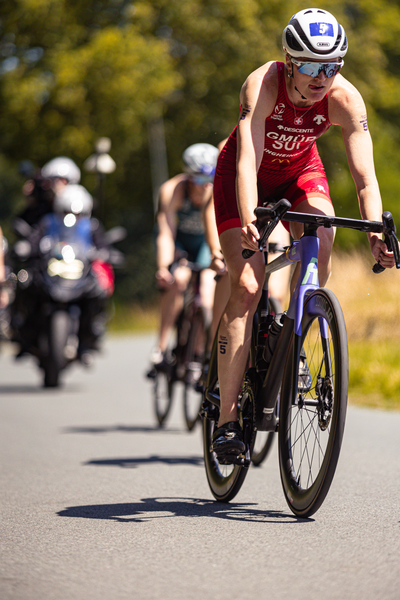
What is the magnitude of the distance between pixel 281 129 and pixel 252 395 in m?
1.25

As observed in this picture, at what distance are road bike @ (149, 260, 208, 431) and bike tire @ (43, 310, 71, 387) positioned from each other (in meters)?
2.61

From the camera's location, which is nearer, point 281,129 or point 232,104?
point 281,129

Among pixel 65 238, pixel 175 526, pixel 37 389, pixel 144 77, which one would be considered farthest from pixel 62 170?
pixel 144 77

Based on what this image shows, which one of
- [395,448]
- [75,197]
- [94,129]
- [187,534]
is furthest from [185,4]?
[187,534]

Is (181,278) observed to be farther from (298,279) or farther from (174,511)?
(298,279)

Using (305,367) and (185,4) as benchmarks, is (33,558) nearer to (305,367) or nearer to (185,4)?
(305,367)

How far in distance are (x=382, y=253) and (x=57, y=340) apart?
280 inches

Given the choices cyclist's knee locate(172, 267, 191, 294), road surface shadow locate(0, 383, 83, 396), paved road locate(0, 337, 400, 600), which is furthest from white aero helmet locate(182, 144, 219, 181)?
road surface shadow locate(0, 383, 83, 396)

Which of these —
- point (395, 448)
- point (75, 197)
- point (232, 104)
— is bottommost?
point (395, 448)

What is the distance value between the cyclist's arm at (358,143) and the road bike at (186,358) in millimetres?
3233

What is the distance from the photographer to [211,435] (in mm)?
4844

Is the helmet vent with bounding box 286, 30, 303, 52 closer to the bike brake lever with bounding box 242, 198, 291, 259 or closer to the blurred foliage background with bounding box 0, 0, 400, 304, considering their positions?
the bike brake lever with bounding box 242, 198, 291, 259

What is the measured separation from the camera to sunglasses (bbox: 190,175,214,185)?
7.54m

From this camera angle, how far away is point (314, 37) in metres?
4.10
